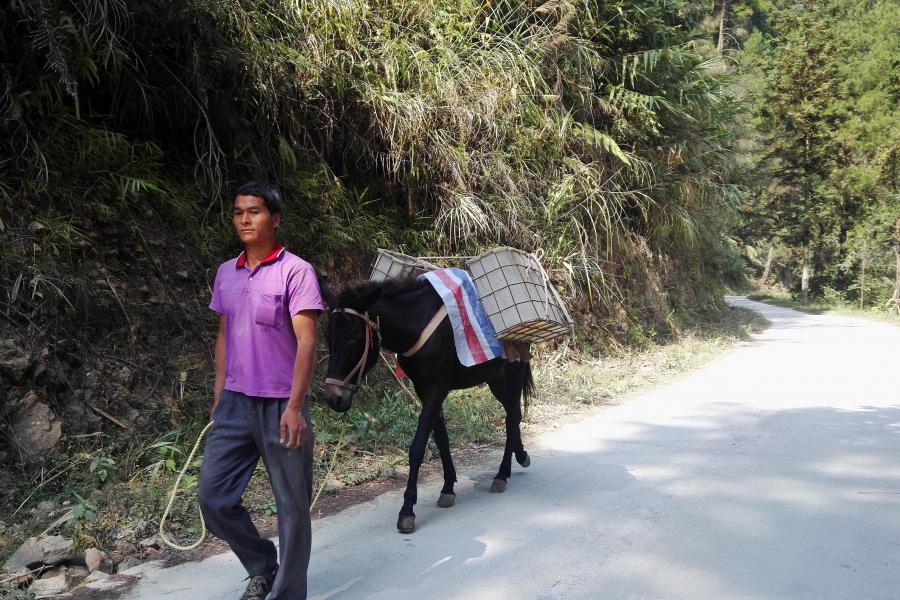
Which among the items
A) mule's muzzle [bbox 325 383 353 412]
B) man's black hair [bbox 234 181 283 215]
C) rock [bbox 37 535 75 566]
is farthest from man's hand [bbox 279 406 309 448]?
rock [bbox 37 535 75 566]

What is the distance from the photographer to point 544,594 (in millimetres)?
3309

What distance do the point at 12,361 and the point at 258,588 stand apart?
7.83ft

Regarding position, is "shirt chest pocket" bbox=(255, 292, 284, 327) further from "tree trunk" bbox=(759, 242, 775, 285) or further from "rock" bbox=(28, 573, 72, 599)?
"tree trunk" bbox=(759, 242, 775, 285)

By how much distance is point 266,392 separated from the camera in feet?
9.76

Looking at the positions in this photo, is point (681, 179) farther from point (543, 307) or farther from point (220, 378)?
point (220, 378)

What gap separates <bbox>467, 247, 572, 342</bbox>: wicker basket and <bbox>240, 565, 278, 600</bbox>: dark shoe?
2.40 m

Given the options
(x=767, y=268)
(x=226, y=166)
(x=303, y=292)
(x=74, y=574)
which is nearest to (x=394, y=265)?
(x=226, y=166)

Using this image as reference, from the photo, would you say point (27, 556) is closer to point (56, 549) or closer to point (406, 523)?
point (56, 549)

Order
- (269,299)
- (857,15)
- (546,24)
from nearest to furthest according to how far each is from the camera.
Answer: (269,299) → (546,24) → (857,15)

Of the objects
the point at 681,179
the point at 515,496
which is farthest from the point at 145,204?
the point at 681,179

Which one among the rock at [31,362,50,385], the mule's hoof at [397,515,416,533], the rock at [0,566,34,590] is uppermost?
the rock at [31,362,50,385]

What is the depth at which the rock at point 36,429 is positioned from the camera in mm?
4191

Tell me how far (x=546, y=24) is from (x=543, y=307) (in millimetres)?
7641

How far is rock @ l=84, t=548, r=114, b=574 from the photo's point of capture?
359 centimetres
